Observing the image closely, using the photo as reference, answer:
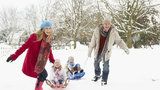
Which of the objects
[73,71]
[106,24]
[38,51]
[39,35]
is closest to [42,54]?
[38,51]

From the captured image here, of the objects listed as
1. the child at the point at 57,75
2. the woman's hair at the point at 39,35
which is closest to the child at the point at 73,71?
the child at the point at 57,75

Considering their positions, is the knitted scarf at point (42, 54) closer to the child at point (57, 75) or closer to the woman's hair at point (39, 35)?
the woman's hair at point (39, 35)

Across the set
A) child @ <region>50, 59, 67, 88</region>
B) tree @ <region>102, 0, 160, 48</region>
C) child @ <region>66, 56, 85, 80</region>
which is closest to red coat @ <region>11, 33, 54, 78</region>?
child @ <region>50, 59, 67, 88</region>

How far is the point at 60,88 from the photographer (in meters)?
8.05

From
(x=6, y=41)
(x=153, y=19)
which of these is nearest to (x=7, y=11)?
(x=6, y=41)

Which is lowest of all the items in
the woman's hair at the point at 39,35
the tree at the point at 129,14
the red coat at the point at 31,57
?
the tree at the point at 129,14

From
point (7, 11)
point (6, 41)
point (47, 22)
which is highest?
point (47, 22)

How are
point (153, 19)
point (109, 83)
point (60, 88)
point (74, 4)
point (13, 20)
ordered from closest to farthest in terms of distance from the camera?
point (60, 88)
point (109, 83)
point (153, 19)
point (74, 4)
point (13, 20)

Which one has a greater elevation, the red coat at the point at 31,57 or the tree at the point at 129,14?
the red coat at the point at 31,57

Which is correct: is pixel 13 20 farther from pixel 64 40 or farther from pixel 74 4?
pixel 74 4

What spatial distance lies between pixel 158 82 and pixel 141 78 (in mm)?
999

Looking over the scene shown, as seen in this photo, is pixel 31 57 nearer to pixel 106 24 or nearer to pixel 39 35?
pixel 39 35

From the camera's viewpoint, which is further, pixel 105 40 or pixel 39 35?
pixel 105 40

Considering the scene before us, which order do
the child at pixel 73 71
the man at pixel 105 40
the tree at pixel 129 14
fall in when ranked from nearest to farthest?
the man at pixel 105 40 → the child at pixel 73 71 → the tree at pixel 129 14
